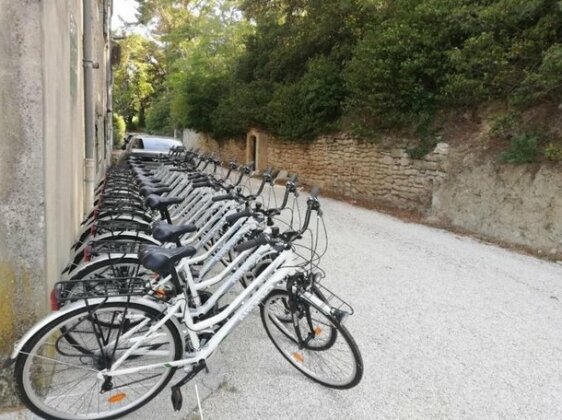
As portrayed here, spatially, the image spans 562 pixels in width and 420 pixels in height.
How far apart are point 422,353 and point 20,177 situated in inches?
111

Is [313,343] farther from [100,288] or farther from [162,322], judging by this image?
[100,288]

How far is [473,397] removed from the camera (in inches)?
109

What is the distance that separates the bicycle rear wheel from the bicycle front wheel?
29.6 inches

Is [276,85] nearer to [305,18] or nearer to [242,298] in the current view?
[305,18]

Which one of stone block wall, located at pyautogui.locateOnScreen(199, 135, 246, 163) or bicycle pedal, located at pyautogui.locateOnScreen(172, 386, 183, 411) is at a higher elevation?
stone block wall, located at pyautogui.locateOnScreen(199, 135, 246, 163)

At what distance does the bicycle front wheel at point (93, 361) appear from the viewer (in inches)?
85.8

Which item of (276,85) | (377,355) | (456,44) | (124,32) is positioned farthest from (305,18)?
(124,32)

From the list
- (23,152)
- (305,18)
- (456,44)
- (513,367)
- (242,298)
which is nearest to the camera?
(23,152)

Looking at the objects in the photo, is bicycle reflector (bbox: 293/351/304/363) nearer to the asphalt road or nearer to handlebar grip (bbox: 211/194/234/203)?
the asphalt road

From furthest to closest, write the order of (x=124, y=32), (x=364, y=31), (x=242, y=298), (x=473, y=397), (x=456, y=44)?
(x=124, y=32) → (x=364, y=31) → (x=456, y=44) → (x=473, y=397) → (x=242, y=298)

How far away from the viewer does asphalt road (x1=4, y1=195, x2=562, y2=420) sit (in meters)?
2.60

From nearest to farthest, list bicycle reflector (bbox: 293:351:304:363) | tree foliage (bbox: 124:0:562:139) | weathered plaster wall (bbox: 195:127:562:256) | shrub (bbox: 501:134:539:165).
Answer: bicycle reflector (bbox: 293:351:304:363) → weathered plaster wall (bbox: 195:127:562:256) → shrub (bbox: 501:134:539:165) → tree foliage (bbox: 124:0:562:139)

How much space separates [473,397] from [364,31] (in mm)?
10303

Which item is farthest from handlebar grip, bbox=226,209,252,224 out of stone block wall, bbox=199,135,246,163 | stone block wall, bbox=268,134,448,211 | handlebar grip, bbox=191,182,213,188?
stone block wall, bbox=199,135,246,163
